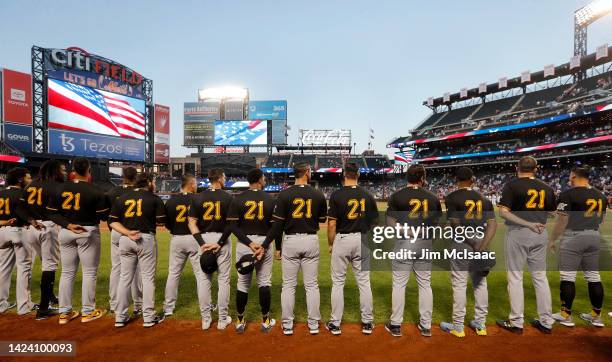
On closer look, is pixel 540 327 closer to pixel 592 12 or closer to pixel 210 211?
pixel 210 211

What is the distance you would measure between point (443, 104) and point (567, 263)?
57654mm

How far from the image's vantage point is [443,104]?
56125 millimetres

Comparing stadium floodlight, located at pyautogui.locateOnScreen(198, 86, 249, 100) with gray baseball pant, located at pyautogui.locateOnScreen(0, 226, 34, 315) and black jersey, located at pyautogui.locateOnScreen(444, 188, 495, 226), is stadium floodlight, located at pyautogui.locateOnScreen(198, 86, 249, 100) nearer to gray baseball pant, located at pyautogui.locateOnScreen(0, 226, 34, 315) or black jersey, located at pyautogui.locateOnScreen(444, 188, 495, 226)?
gray baseball pant, located at pyautogui.locateOnScreen(0, 226, 34, 315)

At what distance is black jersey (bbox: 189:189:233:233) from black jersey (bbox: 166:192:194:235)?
298 mm

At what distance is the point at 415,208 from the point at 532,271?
6.24 ft

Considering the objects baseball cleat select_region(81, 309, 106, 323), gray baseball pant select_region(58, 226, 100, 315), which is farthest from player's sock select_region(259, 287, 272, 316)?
baseball cleat select_region(81, 309, 106, 323)

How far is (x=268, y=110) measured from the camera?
5491cm

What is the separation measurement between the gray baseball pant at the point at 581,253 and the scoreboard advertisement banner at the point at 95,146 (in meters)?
34.3

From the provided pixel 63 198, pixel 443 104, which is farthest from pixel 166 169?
pixel 63 198

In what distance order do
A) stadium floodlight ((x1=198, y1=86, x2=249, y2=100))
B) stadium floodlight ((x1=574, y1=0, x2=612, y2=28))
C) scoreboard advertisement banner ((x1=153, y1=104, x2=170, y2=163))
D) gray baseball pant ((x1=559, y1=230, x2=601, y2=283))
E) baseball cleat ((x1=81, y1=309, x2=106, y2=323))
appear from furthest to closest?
stadium floodlight ((x1=198, y1=86, x2=249, y2=100)) < scoreboard advertisement banner ((x1=153, y1=104, x2=170, y2=163)) < stadium floodlight ((x1=574, y1=0, x2=612, y2=28)) < baseball cleat ((x1=81, y1=309, x2=106, y2=323)) < gray baseball pant ((x1=559, y1=230, x2=601, y2=283))

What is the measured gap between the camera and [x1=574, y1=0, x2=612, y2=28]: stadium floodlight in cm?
3512

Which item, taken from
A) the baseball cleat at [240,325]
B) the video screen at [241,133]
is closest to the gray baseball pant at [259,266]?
the baseball cleat at [240,325]

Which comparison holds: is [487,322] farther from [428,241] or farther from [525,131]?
[525,131]

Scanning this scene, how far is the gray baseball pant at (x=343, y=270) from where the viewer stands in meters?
4.14
